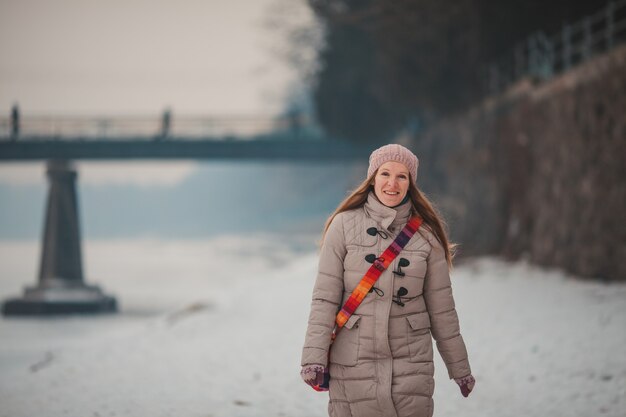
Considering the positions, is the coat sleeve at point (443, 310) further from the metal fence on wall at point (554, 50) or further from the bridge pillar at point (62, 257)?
the bridge pillar at point (62, 257)

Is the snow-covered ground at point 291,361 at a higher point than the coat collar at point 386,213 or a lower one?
lower

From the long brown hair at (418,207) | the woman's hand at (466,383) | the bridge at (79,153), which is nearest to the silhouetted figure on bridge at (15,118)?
the bridge at (79,153)

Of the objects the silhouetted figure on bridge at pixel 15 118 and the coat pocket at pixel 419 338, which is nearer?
the coat pocket at pixel 419 338

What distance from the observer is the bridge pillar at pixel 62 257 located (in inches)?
1432

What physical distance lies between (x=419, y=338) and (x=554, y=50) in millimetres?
20246

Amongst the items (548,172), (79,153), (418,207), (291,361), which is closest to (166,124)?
(79,153)

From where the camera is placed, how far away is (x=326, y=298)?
473cm

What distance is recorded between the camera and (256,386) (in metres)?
10.7

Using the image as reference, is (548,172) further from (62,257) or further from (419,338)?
(62,257)

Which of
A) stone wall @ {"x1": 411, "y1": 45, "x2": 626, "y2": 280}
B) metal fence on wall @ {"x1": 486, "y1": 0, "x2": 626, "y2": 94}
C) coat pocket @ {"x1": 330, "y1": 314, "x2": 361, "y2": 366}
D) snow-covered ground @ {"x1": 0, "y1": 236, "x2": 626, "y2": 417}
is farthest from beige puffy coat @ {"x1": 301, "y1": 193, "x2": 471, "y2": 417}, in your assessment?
metal fence on wall @ {"x1": 486, "y1": 0, "x2": 626, "y2": 94}

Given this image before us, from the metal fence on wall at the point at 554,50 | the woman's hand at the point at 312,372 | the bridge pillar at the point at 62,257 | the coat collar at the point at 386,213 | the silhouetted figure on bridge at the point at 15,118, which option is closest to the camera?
the woman's hand at the point at 312,372

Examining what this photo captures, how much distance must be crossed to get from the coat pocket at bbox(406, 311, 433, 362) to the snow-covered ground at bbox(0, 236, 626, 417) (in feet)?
14.3

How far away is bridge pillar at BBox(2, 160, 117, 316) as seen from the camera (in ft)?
119

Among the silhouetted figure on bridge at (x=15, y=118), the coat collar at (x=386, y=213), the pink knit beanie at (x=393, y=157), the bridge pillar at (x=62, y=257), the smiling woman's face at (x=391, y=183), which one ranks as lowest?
the bridge pillar at (x=62, y=257)
